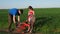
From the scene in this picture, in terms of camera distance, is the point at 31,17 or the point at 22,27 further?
the point at 22,27

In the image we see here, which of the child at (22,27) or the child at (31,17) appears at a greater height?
the child at (31,17)

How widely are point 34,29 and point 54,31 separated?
5.31ft

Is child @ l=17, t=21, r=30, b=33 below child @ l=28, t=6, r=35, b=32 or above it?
below

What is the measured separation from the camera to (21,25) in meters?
20.3

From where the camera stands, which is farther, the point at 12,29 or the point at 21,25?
the point at 12,29

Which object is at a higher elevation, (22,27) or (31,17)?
(31,17)

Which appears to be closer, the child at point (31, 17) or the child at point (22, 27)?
the child at point (31, 17)

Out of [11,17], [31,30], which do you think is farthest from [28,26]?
[11,17]

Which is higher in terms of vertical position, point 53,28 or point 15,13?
point 15,13

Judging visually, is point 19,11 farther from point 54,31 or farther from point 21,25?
point 54,31

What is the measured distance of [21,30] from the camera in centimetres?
2055

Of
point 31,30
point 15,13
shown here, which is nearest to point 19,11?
point 15,13

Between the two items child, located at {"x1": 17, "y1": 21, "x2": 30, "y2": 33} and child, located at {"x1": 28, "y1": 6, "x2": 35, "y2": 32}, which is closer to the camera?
child, located at {"x1": 28, "y1": 6, "x2": 35, "y2": 32}

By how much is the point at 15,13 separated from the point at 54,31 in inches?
134
